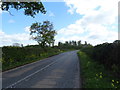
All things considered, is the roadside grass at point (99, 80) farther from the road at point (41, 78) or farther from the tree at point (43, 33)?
the tree at point (43, 33)

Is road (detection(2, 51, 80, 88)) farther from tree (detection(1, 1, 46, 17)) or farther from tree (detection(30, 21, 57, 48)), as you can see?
tree (detection(30, 21, 57, 48))

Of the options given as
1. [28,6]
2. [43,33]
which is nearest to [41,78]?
[28,6]

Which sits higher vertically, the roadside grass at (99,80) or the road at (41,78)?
the roadside grass at (99,80)

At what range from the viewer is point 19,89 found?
7.96 metres

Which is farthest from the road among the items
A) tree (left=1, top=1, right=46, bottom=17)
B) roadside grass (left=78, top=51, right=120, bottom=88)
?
tree (left=1, top=1, right=46, bottom=17)

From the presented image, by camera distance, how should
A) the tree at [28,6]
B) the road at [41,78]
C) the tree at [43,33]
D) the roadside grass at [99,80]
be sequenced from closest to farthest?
the roadside grass at [99,80] < the road at [41,78] < the tree at [28,6] < the tree at [43,33]

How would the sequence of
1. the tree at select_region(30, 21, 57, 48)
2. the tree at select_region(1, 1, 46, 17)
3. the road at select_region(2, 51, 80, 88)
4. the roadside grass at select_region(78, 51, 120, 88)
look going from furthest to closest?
the tree at select_region(30, 21, 57, 48)
the tree at select_region(1, 1, 46, 17)
the road at select_region(2, 51, 80, 88)
the roadside grass at select_region(78, 51, 120, 88)

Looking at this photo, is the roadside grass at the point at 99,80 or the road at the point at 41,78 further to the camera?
the road at the point at 41,78

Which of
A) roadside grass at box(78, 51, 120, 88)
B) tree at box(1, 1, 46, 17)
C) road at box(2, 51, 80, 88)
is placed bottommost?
road at box(2, 51, 80, 88)

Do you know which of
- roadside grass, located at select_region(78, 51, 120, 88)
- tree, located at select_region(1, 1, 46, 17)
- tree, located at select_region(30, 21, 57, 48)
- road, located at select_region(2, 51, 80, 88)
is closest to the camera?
roadside grass, located at select_region(78, 51, 120, 88)

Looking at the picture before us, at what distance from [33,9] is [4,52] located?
22.3 ft

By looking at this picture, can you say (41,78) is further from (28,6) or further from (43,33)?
(43,33)

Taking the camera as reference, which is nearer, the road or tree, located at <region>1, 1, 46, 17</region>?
the road

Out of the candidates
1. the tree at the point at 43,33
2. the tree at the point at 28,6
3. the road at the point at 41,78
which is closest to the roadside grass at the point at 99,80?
the road at the point at 41,78
